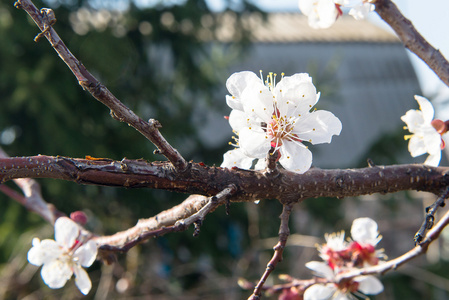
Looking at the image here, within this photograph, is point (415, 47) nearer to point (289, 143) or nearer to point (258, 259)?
point (289, 143)

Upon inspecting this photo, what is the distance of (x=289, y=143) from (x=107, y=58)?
2.39 metres

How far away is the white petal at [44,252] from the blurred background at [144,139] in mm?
1551

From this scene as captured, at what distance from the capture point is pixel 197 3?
3422mm

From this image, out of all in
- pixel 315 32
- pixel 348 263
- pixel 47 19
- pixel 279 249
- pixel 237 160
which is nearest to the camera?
pixel 47 19

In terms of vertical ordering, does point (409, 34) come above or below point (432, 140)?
above

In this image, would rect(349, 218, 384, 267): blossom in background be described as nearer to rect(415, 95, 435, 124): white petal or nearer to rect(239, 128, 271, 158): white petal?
rect(415, 95, 435, 124): white petal

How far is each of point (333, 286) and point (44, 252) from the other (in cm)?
65

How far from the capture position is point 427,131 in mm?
934

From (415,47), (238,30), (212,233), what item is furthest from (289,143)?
(238,30)

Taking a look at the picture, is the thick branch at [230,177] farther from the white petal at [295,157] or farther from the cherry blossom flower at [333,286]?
the cherry blossom flower at [333,286]

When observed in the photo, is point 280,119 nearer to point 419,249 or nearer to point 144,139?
point 419,249

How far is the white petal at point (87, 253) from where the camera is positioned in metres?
0.96

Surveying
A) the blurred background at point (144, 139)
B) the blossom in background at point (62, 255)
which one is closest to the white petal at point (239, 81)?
the blossom in background at point (62, 255)

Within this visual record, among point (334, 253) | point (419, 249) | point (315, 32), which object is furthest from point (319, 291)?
point (315, 32)
